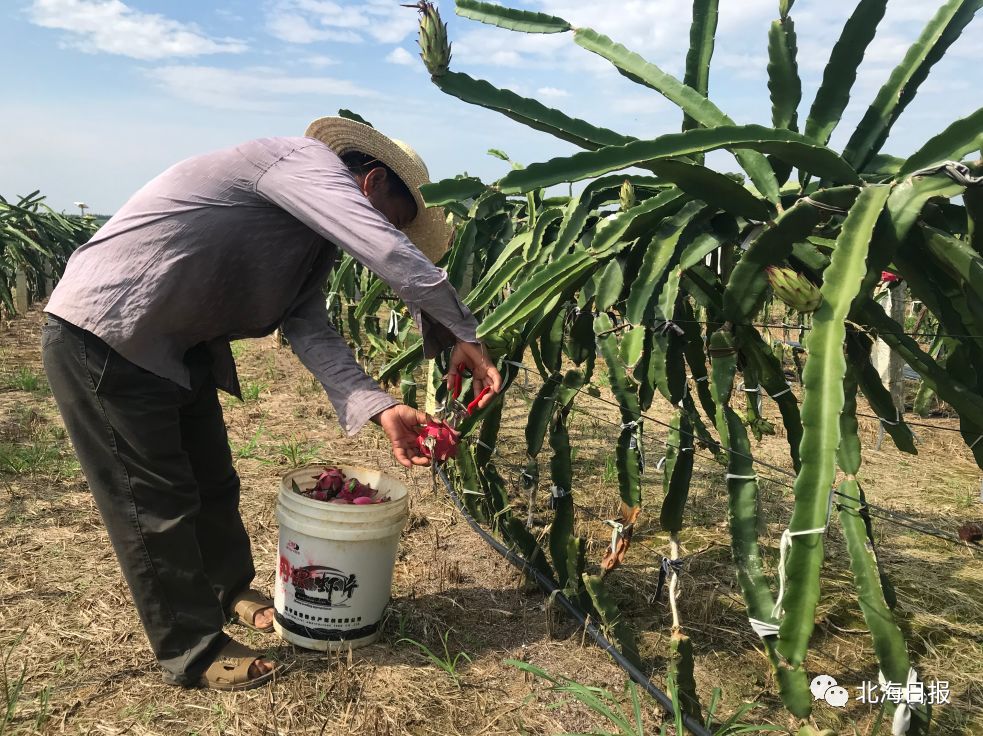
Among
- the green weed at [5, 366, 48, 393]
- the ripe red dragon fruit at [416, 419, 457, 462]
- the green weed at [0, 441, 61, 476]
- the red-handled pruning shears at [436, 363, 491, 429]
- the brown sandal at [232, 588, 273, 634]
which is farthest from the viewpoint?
the green weed at [5, 366, 48, 393]

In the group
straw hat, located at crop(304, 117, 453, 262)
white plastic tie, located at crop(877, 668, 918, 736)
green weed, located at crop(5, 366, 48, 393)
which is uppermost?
straw hat, located at crop(304, 117, 453, 262)

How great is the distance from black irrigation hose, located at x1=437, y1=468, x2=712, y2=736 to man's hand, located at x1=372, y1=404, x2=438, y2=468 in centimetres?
67

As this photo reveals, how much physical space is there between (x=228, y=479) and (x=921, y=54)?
6.94 ft

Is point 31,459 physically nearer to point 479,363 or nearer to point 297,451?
point 297,451

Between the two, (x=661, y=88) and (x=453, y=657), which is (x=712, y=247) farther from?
(x=453, y=657)

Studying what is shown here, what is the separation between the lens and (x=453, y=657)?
2.12 metres

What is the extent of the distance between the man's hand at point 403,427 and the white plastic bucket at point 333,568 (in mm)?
225

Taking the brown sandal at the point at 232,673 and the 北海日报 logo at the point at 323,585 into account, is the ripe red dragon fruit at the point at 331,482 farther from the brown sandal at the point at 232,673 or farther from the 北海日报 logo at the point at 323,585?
the brown sandal at the point at 232,673

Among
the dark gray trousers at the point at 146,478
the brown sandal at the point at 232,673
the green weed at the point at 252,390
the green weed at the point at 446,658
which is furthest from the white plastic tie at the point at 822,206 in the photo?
the green weed at the point at 252,390

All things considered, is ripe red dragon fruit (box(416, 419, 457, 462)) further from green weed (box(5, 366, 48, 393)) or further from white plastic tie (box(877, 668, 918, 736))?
green weed (box(5, 366, 48, 393))

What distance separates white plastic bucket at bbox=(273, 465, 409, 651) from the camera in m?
2.02

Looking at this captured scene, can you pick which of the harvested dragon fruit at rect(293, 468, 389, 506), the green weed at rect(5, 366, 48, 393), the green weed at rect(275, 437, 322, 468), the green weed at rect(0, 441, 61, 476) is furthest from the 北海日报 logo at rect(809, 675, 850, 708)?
the green weed at rect(5, 366, 48, 393)

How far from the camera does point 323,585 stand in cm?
205

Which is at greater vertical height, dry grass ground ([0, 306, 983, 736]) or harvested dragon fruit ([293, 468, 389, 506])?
harvested dragon fruit ([293, 468, 389, 506])
